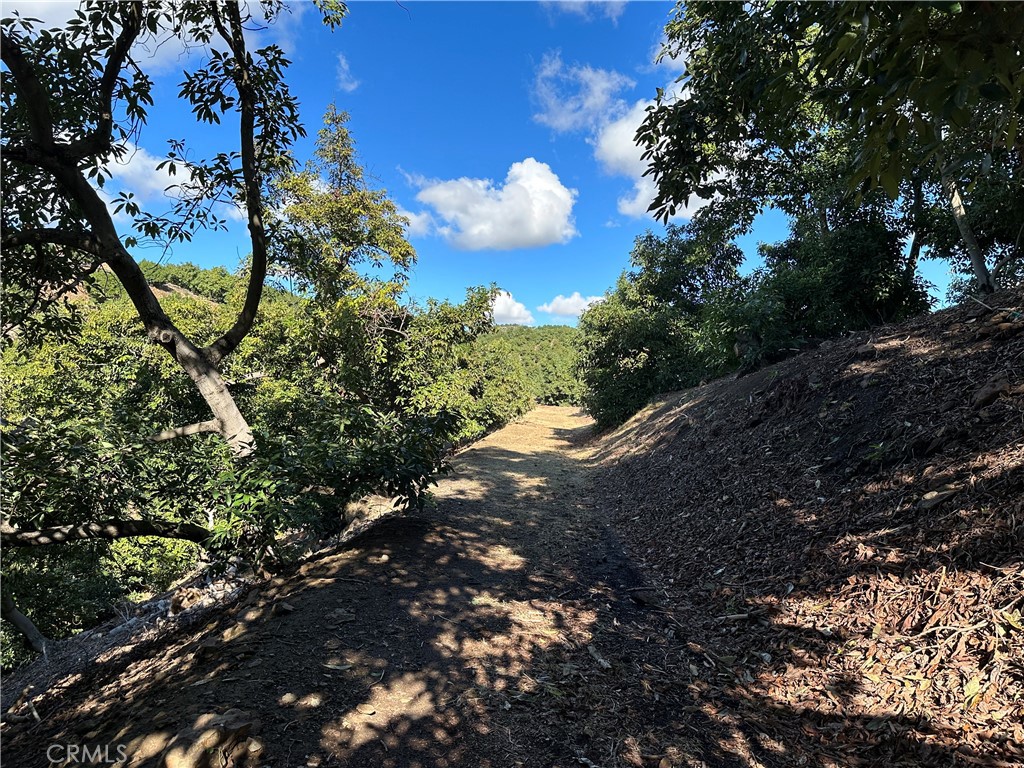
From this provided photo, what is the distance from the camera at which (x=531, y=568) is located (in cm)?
456

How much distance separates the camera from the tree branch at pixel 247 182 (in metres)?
4.45

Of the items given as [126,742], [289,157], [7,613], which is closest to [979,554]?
[126,742]

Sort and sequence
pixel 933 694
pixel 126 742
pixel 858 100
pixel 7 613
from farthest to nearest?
pixel 7 613 → pixel 933 694 → pixel 126 742 → pixel 858 100

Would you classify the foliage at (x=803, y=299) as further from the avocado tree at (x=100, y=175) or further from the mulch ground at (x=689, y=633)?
the avocado tree at (x=100, y=175)

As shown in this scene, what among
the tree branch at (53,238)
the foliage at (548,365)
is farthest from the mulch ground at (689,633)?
the foliage at (548,365)

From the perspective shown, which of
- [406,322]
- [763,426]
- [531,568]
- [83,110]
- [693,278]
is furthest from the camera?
[693,278]

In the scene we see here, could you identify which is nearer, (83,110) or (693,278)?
(83,110)

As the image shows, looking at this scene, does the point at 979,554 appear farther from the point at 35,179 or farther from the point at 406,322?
the point at 406,322

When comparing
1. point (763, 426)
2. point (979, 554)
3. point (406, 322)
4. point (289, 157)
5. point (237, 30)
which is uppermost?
point (237, 30)

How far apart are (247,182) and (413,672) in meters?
4.48

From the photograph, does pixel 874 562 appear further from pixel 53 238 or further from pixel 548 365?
pixel 548 365

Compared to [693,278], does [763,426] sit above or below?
below

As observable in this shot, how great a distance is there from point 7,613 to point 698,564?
33.1 feet

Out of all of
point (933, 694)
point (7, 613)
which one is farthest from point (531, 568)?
point (7, 613)
